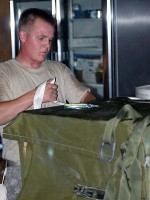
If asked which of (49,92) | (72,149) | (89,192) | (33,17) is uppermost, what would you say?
(33,17)

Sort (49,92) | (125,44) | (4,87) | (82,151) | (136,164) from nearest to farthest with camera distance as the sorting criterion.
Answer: (136,164) → (82,151) → (49,92) → (4,87) → (125,44)

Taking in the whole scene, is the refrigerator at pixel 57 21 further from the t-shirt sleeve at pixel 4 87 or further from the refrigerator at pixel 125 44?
the t-shirt sleeve at pixel 4 87

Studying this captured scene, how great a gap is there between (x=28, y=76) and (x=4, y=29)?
6.95 feet

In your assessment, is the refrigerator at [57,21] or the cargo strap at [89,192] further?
the refrigerator at [57,21]

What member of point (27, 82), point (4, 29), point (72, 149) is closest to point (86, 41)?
point (4, 29)

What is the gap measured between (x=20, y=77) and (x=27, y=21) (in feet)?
0.94

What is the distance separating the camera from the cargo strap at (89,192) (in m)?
1.03

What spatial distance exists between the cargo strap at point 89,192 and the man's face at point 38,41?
0.90m

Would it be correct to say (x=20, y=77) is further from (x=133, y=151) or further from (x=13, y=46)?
(x=13, y=46)

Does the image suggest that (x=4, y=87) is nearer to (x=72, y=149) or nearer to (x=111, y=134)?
(x=72, y=149)

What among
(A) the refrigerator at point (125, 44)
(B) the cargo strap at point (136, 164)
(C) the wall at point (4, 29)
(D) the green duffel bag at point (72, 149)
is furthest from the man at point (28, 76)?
(C) the wall at point (4, 29)

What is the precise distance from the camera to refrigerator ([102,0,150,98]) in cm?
316

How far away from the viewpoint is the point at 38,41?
1.86 metres

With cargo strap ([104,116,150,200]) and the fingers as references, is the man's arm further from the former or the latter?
cargo strap ([104,116,150,200])
